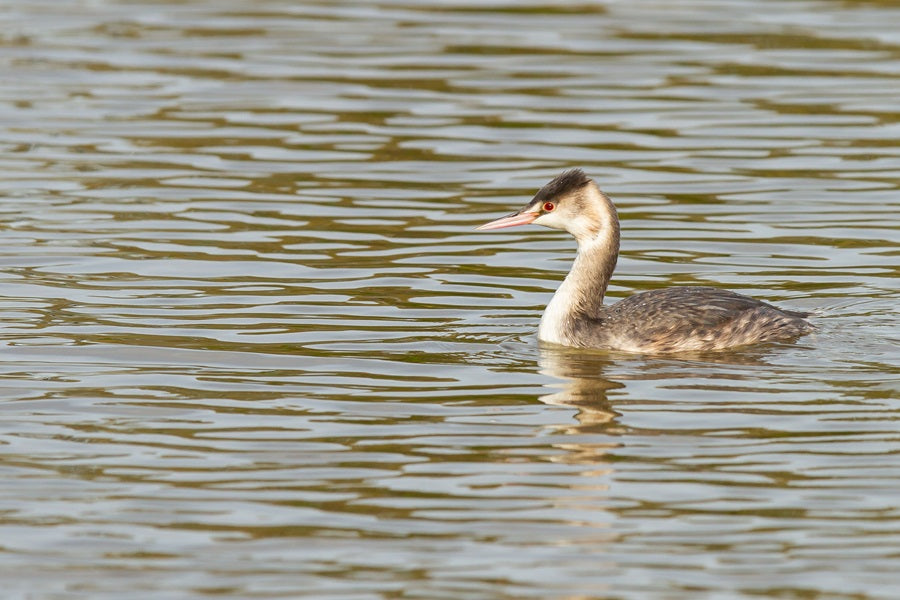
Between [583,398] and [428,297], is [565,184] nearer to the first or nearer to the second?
[428,297]

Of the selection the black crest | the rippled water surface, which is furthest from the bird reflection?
the black crest

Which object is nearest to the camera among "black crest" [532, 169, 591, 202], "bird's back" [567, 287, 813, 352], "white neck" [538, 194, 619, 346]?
"bird's back" [567, 287, 813, 352]

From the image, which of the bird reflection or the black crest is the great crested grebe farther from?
the bird reflection

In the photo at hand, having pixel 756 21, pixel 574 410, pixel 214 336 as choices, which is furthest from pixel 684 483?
pixel 756 21

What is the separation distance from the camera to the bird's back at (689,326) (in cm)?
1147

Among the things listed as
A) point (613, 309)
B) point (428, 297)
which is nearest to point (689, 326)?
point (613, 309)

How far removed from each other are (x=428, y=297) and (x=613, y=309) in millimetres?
1506

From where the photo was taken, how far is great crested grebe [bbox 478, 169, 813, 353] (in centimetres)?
1149

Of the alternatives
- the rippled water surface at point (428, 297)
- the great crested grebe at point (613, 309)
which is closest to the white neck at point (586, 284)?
the great crested grebe at point (613, 309)

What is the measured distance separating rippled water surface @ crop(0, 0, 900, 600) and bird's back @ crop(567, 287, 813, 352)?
0.38 ft

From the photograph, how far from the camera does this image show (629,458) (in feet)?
29.9

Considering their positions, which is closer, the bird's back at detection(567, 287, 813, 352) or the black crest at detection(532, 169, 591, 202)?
the bird's back at detection(567, 287, 813, 352)

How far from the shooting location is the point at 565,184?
12.0 m

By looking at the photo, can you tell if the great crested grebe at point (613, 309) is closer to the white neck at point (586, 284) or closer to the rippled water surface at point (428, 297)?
the white neck at point (586, 284)
